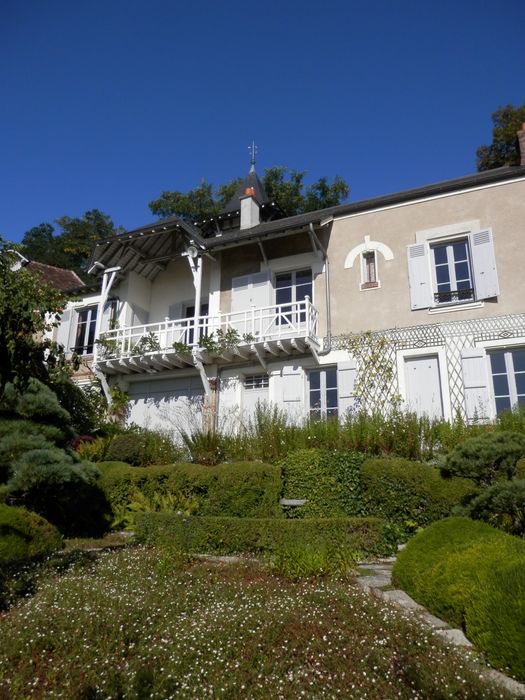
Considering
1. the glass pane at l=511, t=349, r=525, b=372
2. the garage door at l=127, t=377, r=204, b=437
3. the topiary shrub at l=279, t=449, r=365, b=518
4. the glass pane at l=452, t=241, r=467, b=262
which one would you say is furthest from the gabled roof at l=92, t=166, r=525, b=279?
the topiary shrub at l=279, t=449, r=365, b=518

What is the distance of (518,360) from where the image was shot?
10906 millimetres

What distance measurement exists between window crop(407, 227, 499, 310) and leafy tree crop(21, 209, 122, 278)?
23.7 metres

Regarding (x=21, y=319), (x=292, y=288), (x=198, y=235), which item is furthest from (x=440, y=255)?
(x=21, y=319)

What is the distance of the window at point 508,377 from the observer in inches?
417

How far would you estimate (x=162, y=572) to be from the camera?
5.25 meters

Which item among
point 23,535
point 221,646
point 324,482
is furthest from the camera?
point 324,482

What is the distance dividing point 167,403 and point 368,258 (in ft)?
21.6

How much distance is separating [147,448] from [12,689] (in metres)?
7.30

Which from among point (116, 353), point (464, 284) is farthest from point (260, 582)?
point (116, 353)

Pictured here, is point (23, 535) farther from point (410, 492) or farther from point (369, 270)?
point (369, 270)

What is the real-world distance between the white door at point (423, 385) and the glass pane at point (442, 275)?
187 centimetres

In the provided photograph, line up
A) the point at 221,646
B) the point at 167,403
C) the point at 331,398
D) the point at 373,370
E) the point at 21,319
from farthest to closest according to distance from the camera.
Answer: the point at 167,403 → the point at 331,398 → the point at 373,370 → the point at 21,319 → the point at 221,646

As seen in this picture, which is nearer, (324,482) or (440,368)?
(324,482)

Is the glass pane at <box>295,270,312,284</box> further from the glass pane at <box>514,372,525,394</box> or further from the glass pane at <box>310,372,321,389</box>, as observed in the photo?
the glass pane at <box>514,372,525,394</box>
